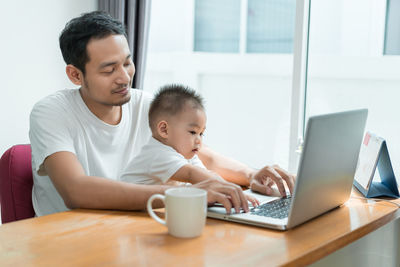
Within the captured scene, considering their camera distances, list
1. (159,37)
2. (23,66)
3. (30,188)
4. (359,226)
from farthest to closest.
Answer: (159,37), (23,66), (30,188), (359,226)

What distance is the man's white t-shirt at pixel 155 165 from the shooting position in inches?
56.1

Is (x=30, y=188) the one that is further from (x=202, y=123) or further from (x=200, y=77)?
(x=200, y=77)

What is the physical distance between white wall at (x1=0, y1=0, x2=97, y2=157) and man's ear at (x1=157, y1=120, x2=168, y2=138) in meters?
1.35

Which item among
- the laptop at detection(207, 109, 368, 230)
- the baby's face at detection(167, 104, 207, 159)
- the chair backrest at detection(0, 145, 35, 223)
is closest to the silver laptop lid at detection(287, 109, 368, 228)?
the laptop at detection(207, 109, 368, 230)

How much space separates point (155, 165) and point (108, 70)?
424 millimetres

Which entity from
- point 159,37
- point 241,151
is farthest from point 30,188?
point 159,37

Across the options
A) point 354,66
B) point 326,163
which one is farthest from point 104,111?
point 354,66

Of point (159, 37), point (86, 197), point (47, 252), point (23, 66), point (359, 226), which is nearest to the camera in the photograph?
point (47, 252)

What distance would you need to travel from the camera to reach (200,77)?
339 cm

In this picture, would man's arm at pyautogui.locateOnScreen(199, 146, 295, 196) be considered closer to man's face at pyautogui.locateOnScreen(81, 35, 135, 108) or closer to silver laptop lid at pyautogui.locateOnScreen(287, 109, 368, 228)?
silver laptop lid at pyautogui.locateOnScreen(287, 109, 368, 228)

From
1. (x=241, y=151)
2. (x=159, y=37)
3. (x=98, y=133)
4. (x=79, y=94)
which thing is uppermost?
(x=159, y=37)

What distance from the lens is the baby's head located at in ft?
4.99

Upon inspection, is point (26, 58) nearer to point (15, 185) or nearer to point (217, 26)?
point (15, 185)

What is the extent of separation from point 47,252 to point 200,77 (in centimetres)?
251
